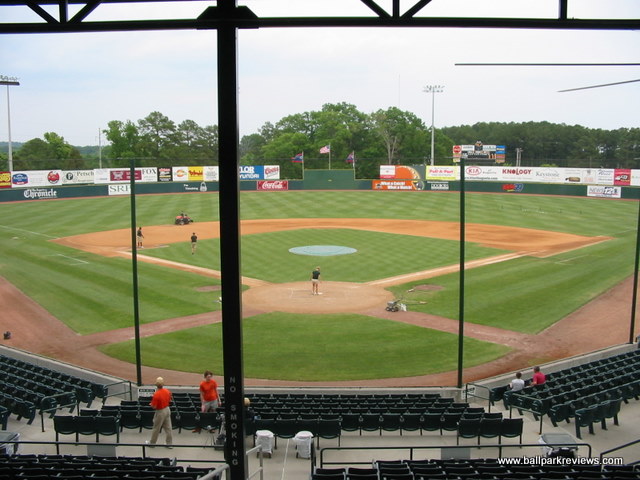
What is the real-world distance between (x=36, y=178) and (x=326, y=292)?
5841cm

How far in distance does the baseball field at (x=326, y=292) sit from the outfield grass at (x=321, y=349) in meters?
0.08

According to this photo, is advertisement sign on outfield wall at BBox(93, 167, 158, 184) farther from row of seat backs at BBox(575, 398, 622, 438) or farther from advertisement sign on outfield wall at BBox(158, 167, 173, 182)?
row of seat backs at BBox(575, 398, 622, 438)

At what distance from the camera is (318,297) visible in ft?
105

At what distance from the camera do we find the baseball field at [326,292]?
2383 centimetres

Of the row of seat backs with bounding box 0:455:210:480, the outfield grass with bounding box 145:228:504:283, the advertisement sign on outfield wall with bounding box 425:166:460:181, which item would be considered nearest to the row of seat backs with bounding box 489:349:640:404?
the row of seat backs with bounding box 0:455:210:480

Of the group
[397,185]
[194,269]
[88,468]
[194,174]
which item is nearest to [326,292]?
[194,269]

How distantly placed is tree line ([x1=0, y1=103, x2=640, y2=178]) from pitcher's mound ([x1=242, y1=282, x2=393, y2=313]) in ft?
237

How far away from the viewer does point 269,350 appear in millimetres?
24281

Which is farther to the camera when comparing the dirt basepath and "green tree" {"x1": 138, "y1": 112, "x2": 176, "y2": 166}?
"green tree" {"x1": 138, "y1": 112, "x2": 176, "y2": 166}

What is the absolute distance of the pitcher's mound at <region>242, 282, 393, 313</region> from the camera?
98.5 ft

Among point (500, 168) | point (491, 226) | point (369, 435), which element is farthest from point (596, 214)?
point (369, 435)

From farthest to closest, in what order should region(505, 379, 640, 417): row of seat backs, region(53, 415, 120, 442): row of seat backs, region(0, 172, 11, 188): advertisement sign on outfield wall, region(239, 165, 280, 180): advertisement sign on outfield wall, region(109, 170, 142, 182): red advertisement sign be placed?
region(239, 165, 280, 180): advertisement sign on outfield wall
region(109, 170, 142, 182): red advertisement sign
region(0, 172, 11, 188): advertisement sign on outfield wall
region(505, 379, 640, 417): row of seat backs
region(53, 415, 120, 442): row of seat backs

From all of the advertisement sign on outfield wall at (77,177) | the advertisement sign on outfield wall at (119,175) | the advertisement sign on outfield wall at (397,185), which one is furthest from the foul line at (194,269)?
the advertisement sign on outfield wall at (397,185)

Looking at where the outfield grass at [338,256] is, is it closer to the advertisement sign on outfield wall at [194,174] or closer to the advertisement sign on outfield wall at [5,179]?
the advertisement sign on outfield wall at [194,174]
